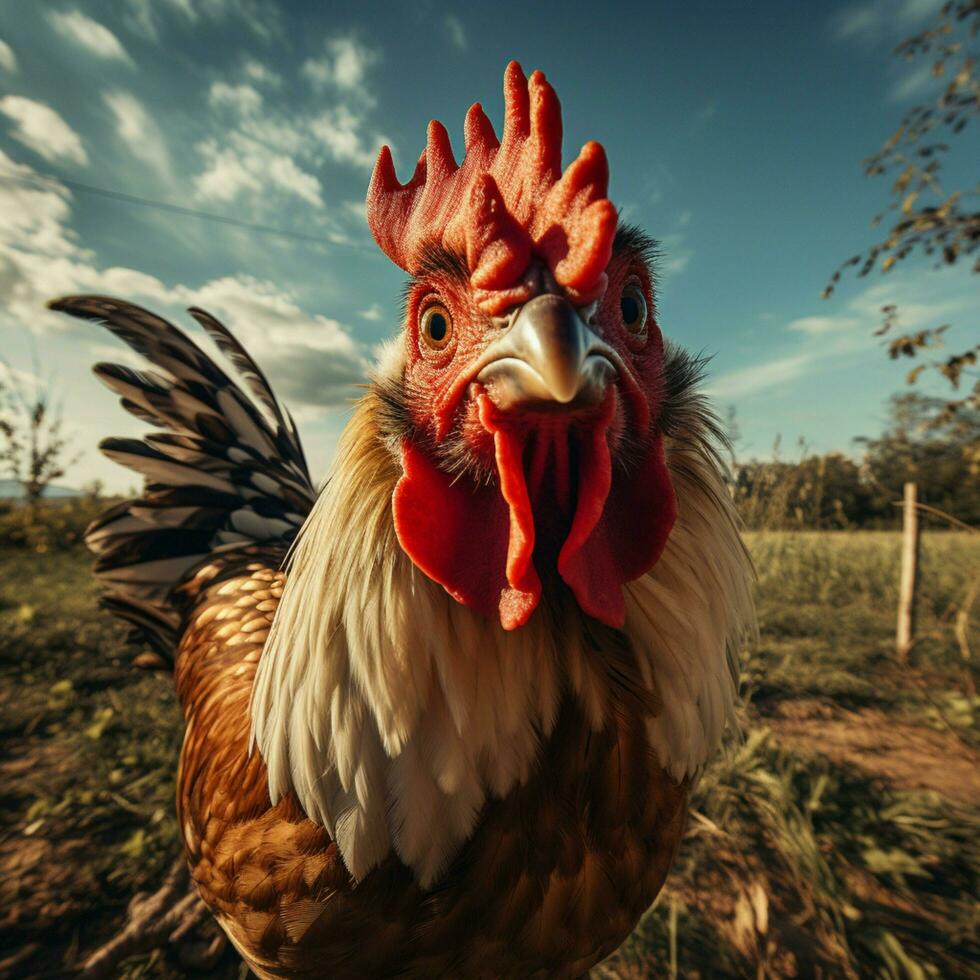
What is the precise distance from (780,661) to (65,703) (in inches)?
188

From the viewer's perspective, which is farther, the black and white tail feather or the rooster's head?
the black and white tail feather

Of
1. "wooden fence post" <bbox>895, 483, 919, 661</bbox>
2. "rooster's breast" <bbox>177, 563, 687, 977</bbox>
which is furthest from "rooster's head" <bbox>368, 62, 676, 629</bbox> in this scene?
"wooden fence post" <bbox>895, 483, 919, 661</bbox>

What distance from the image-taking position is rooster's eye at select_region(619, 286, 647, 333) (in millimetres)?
1006

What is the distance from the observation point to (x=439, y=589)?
99 cm

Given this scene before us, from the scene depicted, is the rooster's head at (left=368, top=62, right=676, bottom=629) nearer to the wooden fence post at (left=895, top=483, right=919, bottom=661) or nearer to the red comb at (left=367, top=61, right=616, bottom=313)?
the red comb at (left=367, top=61, right=616, bottom=313)

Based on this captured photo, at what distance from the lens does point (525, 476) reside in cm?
97

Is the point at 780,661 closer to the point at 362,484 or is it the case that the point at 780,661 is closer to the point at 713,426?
the point at 713,426

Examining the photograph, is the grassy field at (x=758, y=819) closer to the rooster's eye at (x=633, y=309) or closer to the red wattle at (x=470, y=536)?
the red wattle at (x=470, y=536)

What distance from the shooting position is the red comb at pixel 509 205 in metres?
0.84

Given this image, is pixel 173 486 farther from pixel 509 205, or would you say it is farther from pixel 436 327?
pixel 509 205

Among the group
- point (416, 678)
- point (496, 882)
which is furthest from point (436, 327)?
point (496, 882)

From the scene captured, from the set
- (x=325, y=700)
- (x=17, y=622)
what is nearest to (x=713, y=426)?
(x=325, y=700)

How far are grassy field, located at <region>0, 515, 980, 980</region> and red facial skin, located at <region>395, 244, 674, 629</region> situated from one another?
1.46 m

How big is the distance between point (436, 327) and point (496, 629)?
0.58m
